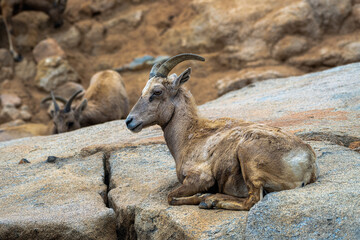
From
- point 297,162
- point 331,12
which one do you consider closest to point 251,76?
point 331,12

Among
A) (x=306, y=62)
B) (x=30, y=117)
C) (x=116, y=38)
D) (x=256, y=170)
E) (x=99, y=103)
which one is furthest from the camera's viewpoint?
(x=116, y=38)

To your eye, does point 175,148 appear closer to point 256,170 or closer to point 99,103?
point 256,170

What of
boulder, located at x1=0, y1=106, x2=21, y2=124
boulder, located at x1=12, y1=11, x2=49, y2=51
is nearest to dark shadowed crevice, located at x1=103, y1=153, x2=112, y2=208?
boulder, located at x1=0, y1=106, x2=21, y2=124

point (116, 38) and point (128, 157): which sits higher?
point (128, 157)

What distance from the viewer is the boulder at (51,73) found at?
17344mm

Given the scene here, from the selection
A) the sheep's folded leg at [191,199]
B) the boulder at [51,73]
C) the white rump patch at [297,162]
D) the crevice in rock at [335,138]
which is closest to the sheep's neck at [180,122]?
the sheep's folded leg at [191,199]

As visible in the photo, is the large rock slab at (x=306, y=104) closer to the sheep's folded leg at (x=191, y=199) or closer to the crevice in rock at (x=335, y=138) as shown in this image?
the crevice in rock at (x=335, y=138)

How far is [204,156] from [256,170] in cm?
75

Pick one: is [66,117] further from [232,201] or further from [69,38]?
[232,201]

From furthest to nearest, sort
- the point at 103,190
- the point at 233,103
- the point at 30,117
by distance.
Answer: the point at 30,117, the point at 233,103, the point at 103,190

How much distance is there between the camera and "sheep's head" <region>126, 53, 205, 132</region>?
5.44 metres

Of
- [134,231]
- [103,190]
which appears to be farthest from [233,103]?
[134,231]

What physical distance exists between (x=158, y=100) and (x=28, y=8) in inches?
571

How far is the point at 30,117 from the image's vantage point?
1664cm
